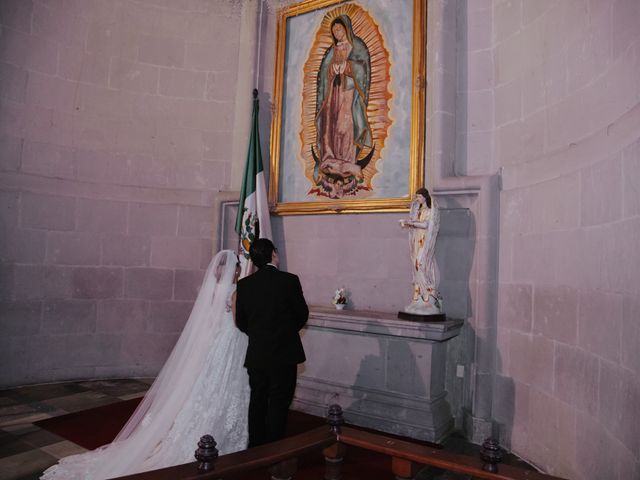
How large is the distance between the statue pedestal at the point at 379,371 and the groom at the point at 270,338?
1440 millimetres

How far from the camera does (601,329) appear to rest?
3346mm

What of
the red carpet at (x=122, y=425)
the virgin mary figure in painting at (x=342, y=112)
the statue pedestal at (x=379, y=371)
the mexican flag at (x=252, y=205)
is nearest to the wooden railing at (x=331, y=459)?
the red carpet at (x=122, y=425)

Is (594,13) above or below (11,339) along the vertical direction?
above

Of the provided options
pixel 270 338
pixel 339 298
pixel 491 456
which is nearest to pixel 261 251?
pixel 270 338

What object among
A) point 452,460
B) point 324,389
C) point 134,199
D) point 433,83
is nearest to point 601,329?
point 452,460

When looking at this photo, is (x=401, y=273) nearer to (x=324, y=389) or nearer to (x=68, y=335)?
(x=324, y=389)

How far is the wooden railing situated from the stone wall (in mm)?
4698

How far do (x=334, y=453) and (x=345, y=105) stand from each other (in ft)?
15.2

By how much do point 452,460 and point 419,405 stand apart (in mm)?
2402

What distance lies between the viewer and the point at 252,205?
6.32 m

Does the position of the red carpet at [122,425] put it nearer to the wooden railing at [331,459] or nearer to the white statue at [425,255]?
the wooden railing at [331,459]

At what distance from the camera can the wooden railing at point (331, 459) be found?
205 cm

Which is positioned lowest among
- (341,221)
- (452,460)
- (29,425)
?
(29,425)

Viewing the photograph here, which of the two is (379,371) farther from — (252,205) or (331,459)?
(252,205)
